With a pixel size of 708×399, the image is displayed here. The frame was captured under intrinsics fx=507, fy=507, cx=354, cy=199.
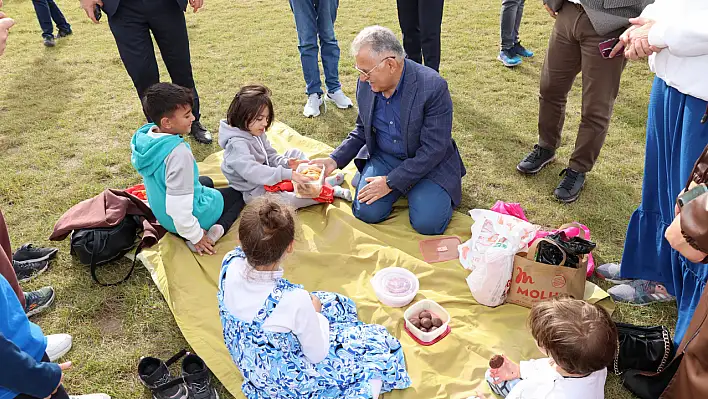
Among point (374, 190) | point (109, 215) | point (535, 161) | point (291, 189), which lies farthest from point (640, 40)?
point (109, 215)

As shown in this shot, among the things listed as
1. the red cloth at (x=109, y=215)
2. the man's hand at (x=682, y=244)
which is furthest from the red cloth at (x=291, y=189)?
the man's hand at (x=682, y=244)

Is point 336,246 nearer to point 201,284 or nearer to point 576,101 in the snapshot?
point 201,284

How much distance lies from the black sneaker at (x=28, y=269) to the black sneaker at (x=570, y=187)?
424cm

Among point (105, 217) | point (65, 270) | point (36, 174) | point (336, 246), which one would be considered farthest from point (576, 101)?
point (36, 174)

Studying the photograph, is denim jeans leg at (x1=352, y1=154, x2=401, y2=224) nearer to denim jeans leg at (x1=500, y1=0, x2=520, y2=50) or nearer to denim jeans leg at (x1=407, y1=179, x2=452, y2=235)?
denim jeans leg at (x1=407, y1=179, x2=452, y2=235)

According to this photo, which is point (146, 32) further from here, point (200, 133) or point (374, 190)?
point (374, 190)

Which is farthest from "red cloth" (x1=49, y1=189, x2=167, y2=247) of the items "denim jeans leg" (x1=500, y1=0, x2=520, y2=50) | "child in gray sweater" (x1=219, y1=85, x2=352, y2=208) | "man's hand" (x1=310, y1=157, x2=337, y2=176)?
"denim jeans leg" (x1=500, y1=0, x2=520, y2=50)

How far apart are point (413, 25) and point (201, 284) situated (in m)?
3.78

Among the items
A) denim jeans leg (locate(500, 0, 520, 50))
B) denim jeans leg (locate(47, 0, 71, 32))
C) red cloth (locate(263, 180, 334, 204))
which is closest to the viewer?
red cloth (locate(263, 180, 334, 204))

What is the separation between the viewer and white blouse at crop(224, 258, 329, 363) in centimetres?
242

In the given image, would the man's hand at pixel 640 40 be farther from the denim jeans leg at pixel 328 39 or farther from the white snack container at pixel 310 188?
the denim jeans leg at pixel 328 39

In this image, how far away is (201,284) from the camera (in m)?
3.70

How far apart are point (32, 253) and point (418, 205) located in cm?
303

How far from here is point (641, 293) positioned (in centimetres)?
343
